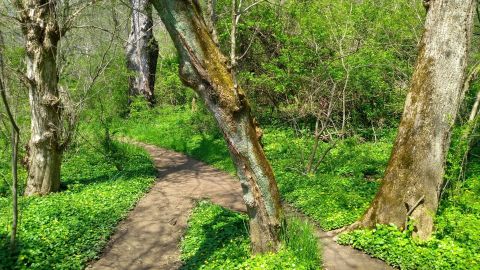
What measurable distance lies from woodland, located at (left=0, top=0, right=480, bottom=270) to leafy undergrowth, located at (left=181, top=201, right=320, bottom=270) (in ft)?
0.09

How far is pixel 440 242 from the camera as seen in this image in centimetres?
541

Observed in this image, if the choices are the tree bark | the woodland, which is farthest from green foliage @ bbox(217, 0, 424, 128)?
the tree bark

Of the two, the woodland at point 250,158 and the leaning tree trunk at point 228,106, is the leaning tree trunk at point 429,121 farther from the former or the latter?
the leaning tree trunk at point 228,106

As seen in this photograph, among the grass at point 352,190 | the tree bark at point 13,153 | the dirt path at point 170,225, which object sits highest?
the tree bark at point 13,153

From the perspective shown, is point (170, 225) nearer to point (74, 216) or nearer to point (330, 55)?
point (74, 216)

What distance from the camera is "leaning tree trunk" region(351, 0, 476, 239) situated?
537 centimetres

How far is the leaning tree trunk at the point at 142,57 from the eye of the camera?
16953 millimetres

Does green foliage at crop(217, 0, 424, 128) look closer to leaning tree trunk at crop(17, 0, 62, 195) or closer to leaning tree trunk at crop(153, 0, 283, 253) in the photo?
leaning tree trunk at crop(17, 0, 62, 195)

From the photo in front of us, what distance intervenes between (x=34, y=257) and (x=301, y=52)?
33.1 feet

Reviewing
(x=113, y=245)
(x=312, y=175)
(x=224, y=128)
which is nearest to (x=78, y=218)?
(x=113, y=245)

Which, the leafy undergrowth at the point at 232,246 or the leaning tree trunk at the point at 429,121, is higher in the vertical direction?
the leaning tree trunk at the point at 429,121

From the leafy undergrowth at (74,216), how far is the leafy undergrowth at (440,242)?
13.4 ft

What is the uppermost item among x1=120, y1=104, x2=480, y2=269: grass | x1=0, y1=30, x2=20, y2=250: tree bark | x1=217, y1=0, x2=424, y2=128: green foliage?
x1=217, y1=0, x2=424, y2=128: green foliage


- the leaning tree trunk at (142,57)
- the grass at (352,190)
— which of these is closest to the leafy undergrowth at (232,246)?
the grass at (352,190)
